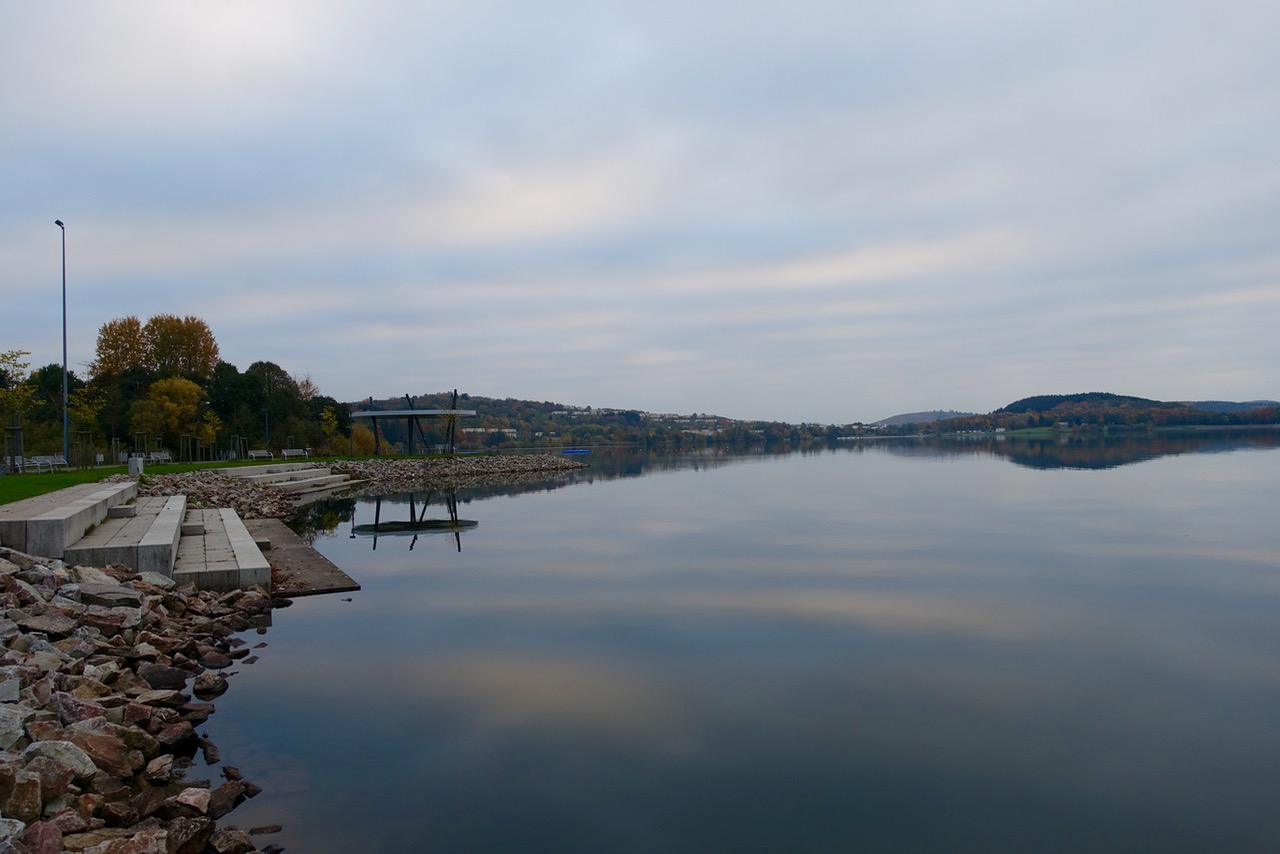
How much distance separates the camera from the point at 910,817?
5.33 m

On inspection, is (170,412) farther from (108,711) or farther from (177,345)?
(108,711)

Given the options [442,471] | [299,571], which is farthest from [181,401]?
[299,571]

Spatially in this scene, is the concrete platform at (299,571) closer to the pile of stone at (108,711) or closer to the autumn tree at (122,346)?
the pile of stone at (108,711)

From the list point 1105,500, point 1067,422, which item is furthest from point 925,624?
point 1067,422

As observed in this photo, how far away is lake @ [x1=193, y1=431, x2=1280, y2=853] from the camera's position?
17.6 ft

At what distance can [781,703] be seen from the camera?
737 cm

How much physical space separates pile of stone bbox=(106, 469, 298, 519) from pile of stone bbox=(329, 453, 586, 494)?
8.52 metres

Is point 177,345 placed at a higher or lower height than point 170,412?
higher

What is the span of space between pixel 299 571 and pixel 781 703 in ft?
31.8

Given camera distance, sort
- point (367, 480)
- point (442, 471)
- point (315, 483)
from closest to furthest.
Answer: point (315, 483) → point (367, 480) → point (442, 471)

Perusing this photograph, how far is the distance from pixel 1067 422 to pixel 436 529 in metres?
121

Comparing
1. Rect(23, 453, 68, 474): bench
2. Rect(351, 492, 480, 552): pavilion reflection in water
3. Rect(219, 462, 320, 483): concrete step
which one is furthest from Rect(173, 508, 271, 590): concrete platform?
Rect(219, 462, 320, 483): concrete step

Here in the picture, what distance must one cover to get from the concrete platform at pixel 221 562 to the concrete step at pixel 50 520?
1359 millimetres

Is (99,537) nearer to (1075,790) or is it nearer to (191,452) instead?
(1075,790)
